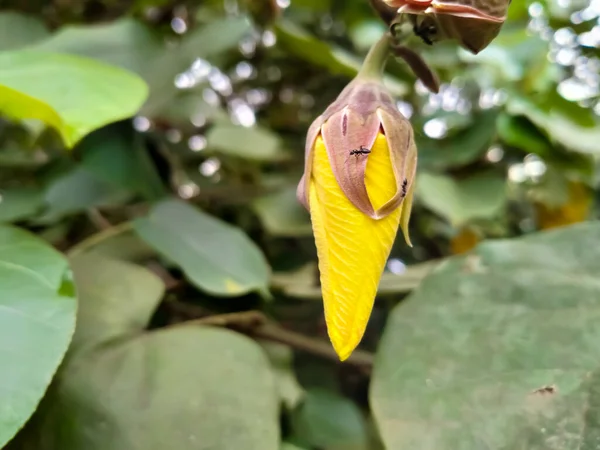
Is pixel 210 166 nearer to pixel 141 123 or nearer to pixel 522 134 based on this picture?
pixel 141 123

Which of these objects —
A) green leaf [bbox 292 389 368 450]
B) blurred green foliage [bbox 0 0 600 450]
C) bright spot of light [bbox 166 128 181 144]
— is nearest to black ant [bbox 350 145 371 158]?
blurred green foliage [bbox 0 0 600 450]

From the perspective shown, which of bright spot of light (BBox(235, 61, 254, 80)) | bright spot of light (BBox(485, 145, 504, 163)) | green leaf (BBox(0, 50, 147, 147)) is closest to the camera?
green leaf (BBox(0, 50, 147, 147))

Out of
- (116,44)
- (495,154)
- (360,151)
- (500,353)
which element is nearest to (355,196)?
(360,151)

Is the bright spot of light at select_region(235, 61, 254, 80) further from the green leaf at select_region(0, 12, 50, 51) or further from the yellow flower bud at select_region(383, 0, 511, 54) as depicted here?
the yellow flower bud at select_region(383, 0, 511, 54)

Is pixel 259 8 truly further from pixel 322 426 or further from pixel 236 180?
pixel 322 426

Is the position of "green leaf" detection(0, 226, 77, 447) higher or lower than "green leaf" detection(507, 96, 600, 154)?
higher

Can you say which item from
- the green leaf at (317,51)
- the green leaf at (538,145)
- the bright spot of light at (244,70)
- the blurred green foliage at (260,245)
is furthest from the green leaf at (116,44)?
the green leaf at (538,145)
